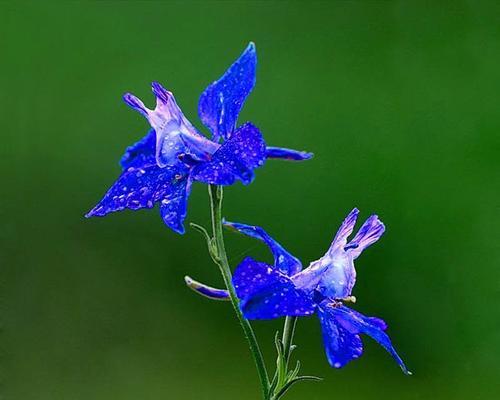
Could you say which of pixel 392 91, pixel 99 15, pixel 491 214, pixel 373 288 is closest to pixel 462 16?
pixel 392 91

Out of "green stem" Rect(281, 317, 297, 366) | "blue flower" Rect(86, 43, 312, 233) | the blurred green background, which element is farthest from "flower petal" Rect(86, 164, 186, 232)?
the blurred green background

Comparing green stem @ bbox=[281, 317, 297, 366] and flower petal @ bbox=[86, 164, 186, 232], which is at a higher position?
flower petal @ bbox=[86, 164, 186, 232]

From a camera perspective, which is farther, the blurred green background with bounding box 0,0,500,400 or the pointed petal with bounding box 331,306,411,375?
the blurred green background with bounding box 0,0,500,400

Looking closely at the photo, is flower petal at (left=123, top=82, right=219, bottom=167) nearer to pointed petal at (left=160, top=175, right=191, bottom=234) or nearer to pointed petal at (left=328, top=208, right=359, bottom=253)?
pointed petal at (left=160, top=175, right=191, bottom=234)

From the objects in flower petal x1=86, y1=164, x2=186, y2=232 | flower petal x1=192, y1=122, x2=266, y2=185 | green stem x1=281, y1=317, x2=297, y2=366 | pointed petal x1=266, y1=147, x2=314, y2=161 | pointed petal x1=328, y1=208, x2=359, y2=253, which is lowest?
green stem x1=281, y1=317, x2=297, y2=366

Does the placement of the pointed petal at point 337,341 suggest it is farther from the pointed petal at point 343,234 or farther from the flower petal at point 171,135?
the flower petal at point 171,135

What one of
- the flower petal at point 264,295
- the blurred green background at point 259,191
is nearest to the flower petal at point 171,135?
the flower petal at point 264,295
